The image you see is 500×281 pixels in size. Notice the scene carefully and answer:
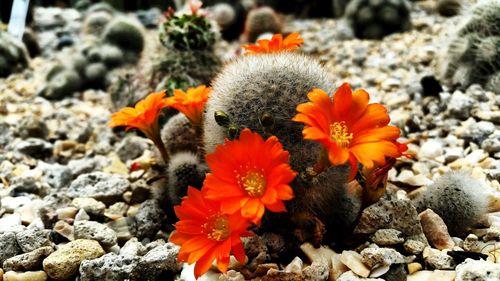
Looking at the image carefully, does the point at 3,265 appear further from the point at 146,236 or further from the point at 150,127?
the point at 150,127

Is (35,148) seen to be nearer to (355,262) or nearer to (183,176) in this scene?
(183,176)

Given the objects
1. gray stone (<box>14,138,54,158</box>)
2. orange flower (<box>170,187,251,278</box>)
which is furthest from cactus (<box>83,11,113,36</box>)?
orange flower (<box>170,187,251,278</box>)

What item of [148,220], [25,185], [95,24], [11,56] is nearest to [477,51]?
[148,220]

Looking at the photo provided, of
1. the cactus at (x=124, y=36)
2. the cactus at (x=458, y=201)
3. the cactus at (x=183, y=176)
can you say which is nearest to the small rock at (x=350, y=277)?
the cactus at (x=458, y=201)

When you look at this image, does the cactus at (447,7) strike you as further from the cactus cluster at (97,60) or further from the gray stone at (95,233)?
the gray stone at (95,233)

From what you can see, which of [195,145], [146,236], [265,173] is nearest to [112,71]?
[195,145]
